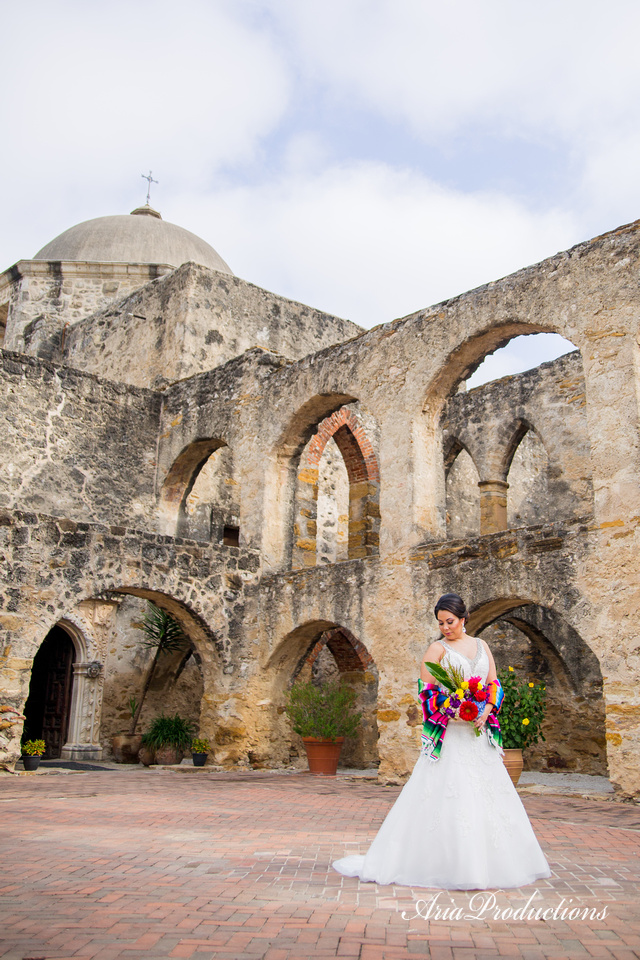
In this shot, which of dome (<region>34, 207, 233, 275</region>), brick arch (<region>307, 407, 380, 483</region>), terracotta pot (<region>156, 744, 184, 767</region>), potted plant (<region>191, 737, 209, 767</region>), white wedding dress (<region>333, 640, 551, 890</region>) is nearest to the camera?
white wedding dress (<region>333, 640, 551, 890</region>)

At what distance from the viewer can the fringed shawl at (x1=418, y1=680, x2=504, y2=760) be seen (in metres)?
4.24

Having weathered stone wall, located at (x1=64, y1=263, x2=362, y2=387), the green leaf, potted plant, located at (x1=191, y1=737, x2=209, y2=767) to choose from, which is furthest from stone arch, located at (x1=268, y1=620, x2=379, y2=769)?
the green leaf

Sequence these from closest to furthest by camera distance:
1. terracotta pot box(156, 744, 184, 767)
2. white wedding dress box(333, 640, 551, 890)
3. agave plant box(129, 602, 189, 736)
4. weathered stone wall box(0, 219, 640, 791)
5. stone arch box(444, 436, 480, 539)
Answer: white wedding dress box(333, 640, 551, 890) → weathered stone wall box(0, 219, 640, 791) → terracotta pot box(156, 744, 184, 767) → agave plant box(129, 602, 189, 736) → stone arch box(444, 436, 480, 539)

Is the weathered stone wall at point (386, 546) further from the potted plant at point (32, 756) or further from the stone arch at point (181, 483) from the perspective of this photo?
the potted plant at point (32, 756)

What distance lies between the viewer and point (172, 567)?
10555mm

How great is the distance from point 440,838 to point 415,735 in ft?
17.2

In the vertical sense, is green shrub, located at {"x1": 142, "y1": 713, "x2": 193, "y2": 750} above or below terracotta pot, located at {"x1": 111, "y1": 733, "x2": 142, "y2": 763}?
above

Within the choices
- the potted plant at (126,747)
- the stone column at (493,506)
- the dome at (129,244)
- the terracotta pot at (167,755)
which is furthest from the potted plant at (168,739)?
the dome at (129,244)

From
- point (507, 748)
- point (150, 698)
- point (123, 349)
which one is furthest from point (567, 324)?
point (123, 349)

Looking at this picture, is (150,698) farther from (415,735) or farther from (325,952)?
(325,952)

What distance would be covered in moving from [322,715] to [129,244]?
11.9 m

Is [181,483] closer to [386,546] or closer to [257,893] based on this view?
[386,546]

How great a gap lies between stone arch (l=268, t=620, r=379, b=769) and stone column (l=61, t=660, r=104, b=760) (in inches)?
103

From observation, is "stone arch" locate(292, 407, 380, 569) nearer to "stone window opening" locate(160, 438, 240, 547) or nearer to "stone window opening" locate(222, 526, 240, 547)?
"stone window opening" locate(160, 438, 240, 547)
